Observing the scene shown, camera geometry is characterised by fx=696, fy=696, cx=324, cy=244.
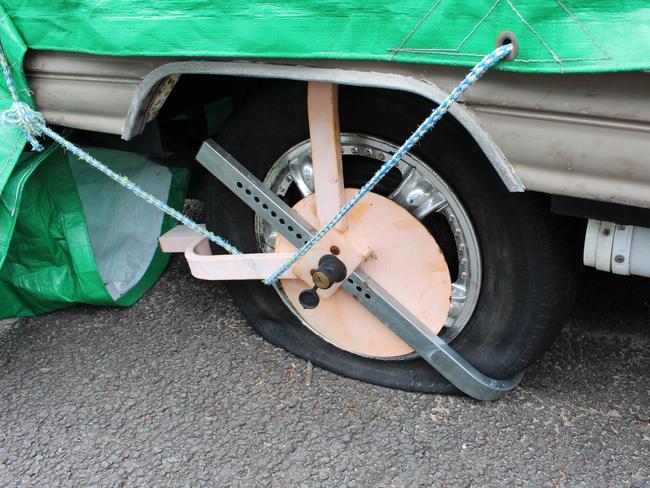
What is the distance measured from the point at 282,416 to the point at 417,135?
2.75 feet

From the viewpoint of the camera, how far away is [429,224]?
1659 millimetres

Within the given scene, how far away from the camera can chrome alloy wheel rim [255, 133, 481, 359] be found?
1.56 meters

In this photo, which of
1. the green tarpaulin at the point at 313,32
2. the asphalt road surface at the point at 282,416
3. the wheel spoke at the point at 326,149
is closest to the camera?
the green tarpaulin at the point at 313,32

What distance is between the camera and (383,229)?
1665mm

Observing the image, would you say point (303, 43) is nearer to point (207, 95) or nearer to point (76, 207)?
point (207, 95)

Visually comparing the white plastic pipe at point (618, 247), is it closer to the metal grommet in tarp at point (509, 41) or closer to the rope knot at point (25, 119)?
the metal grommet in tarp at point (509, 41)

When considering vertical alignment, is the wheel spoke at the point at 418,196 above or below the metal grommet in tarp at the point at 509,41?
below

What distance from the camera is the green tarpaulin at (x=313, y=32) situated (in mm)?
1084

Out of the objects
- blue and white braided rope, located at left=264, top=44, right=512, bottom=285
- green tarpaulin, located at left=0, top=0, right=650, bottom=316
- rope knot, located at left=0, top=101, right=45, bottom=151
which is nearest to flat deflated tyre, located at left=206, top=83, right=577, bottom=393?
blue and white braided rope, located at left=264, top=44, right=512, bottom=285

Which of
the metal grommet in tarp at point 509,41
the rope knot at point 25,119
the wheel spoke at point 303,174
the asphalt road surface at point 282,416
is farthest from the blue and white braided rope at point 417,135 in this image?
the rope knot at point 25,119

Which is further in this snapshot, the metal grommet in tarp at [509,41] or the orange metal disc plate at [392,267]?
the orange metal disc plate at [392,267]

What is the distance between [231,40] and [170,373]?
1006mm

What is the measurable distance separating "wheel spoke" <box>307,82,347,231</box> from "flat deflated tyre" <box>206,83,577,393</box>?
0.07 meters

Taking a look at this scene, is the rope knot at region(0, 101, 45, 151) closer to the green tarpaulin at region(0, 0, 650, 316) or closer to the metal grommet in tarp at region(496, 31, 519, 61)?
the green tarpaulin at region(0, 0, 650, 316)
